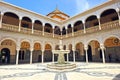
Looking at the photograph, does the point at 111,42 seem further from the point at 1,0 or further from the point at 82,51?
the point at 1,0

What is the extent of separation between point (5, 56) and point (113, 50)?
703 inches

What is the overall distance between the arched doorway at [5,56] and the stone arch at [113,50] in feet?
53.5

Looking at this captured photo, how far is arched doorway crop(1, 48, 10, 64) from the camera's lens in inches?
660

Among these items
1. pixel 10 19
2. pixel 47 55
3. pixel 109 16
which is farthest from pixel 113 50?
pixel 10 19

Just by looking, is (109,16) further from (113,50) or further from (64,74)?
(64,74)

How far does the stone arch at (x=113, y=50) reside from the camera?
51.2 feet

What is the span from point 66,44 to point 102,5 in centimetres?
896

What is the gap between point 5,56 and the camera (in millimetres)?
17328

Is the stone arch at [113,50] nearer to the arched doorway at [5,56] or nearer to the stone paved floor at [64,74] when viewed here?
the stone paved floor at [64,74]

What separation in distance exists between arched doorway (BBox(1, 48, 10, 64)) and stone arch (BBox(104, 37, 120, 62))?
16303 millimetres

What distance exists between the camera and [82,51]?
20.2 meters

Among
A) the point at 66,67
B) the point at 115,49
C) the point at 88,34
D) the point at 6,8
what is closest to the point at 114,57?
the point at 115,49

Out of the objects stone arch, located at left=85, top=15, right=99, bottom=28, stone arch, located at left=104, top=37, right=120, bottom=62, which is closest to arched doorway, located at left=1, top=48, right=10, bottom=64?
stone arch, located at left=85, top=15, right=99, bottom=28

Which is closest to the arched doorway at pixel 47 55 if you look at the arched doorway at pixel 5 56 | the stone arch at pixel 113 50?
the arched doorway at pixel 5 56
